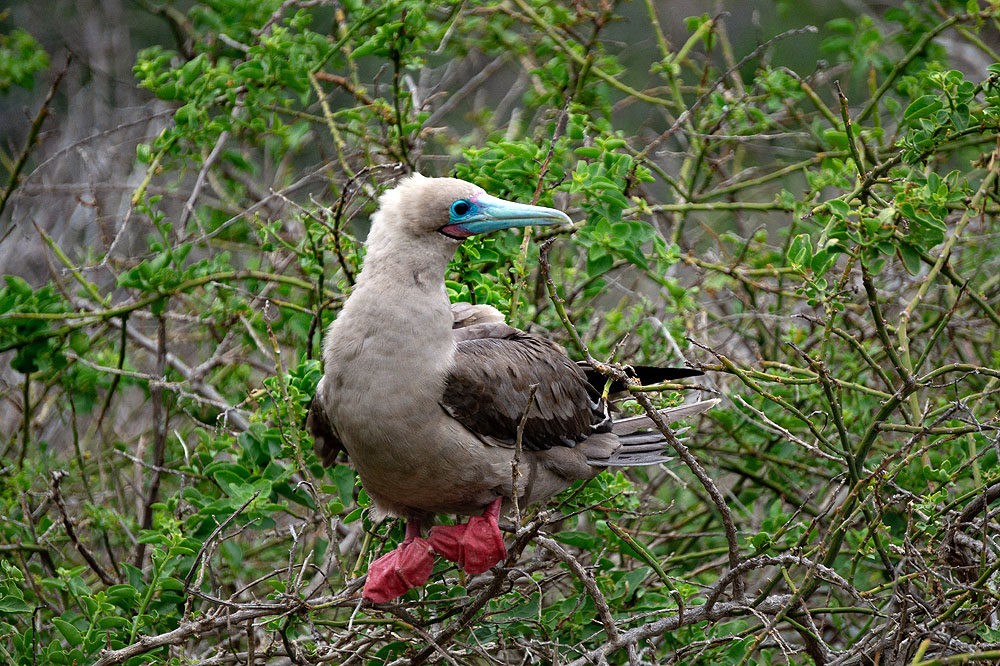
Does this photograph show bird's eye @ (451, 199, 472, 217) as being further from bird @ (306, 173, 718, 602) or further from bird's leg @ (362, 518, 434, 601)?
bird's leg @ (362, 518, 434, 601)

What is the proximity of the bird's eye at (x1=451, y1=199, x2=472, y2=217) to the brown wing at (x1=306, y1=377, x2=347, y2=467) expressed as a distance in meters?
0.75

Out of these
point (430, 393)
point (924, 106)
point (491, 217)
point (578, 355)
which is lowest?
point (578, 355)

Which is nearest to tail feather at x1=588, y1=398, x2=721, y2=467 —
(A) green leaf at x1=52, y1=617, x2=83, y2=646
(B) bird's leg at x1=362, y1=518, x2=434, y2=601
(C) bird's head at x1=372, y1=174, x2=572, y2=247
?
(B) bird's leg at x1=362, y1=518, x2=434, y2=601

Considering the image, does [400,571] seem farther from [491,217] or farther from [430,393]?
[491,217]

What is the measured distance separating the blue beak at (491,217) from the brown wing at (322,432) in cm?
73

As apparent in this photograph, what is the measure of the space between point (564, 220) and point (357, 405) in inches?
36.4

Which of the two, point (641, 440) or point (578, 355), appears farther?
point (578, 355)

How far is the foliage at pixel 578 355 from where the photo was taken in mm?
2949

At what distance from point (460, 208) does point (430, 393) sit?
667 millimetres

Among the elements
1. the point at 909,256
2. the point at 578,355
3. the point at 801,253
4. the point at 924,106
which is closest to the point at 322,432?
the point at 578,355

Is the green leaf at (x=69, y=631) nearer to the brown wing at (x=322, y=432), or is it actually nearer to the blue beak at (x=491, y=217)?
the brown wing at (x=322, y=432)

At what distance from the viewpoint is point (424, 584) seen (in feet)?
11.1

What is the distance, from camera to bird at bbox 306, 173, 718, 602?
323 cm

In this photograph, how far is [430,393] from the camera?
10.8 ft
